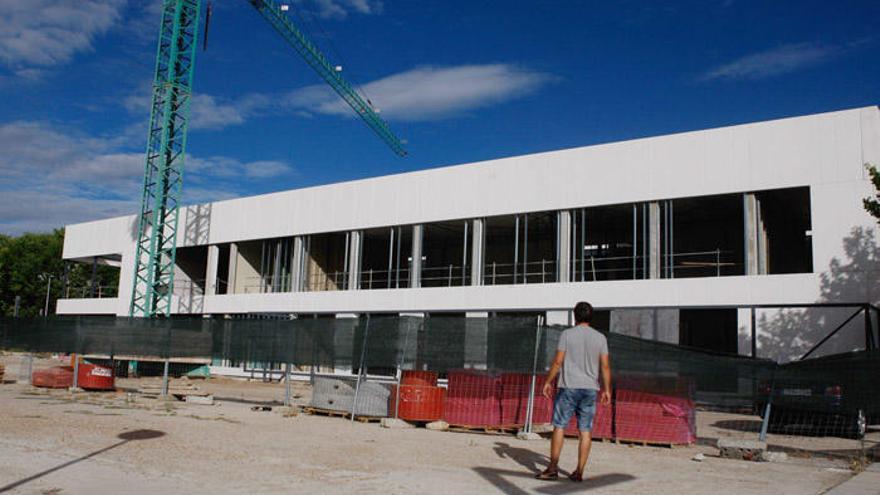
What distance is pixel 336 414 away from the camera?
633 inches

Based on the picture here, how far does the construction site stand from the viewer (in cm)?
969

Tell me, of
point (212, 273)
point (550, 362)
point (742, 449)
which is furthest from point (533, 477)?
point (212, 273)

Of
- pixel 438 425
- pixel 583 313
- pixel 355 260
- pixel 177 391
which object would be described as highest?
pixel 355 260

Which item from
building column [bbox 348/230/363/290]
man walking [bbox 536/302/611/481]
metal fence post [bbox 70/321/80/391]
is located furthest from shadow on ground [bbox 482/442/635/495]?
building column [bbox 348/230/363/290]

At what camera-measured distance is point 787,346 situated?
22.0m

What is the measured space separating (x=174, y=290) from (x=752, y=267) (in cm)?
3283

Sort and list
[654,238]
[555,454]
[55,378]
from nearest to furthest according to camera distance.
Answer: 1. [555,454]
2. [55,378]
3. [654,238]

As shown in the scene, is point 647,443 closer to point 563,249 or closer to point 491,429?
point 491,429

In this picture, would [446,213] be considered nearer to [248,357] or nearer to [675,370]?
[248,357]

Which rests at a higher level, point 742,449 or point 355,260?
point 355,260

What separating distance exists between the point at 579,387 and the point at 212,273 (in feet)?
114

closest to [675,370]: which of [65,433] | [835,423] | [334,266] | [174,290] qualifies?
[835,423]

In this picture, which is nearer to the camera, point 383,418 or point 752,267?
point 383,418

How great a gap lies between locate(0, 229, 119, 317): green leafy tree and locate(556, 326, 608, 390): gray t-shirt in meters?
91.9
